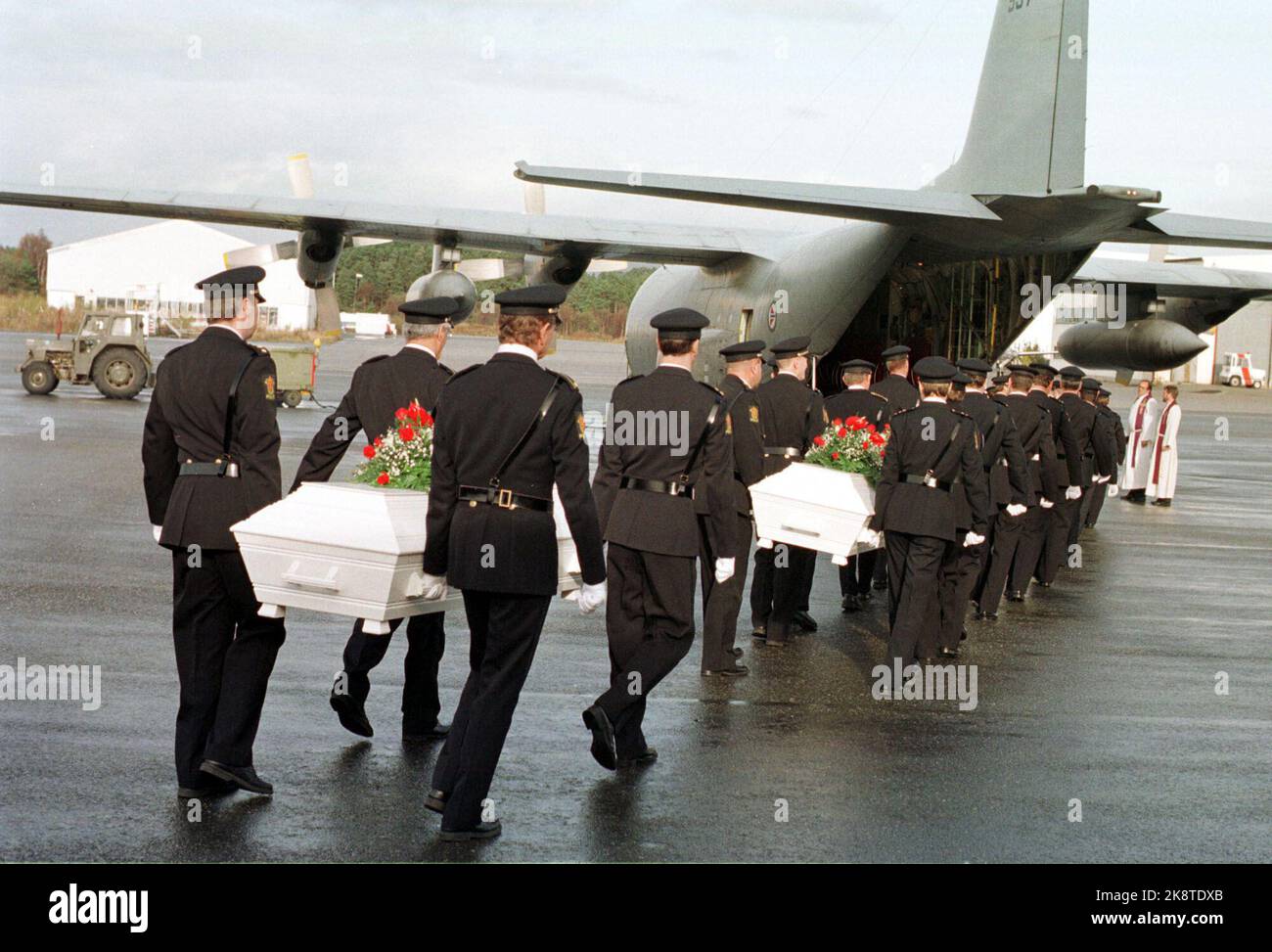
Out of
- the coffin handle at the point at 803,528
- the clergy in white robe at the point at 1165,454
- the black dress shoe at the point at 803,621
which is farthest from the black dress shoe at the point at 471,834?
the clergy in white robe at the point at 1165,454

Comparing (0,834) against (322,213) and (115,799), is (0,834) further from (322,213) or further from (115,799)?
(322,213)

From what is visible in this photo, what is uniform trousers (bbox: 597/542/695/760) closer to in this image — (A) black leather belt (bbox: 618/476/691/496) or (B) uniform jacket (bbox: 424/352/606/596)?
(A) black leather belt (bbox: 618/476/691/496)

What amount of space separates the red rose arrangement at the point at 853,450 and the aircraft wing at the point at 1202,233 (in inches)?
363

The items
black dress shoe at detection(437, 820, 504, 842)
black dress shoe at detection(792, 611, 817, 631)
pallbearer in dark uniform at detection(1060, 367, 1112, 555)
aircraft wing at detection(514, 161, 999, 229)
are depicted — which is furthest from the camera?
aircraft wing at detection(514, 161, 999, 229)

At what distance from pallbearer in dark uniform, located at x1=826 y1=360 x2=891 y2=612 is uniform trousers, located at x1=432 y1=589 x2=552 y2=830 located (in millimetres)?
5771

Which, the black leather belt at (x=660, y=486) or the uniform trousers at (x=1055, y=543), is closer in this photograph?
the black leather belt at (x=660, y=486)

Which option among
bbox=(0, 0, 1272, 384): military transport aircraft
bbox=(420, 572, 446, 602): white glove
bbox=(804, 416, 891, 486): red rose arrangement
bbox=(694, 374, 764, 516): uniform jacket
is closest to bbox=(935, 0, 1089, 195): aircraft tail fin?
bbox=(0, 0, 1272, 384): military transport aircraft

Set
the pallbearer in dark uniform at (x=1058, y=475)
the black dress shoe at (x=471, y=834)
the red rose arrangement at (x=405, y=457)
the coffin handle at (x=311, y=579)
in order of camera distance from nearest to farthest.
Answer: the black dress shoe at (x=471, y=834) < the coffin handle at (x=311, y=579) < the red rose arrangement at (x=405, y=457) < the pallbearer in dark uniform at (x=1058, y=475)

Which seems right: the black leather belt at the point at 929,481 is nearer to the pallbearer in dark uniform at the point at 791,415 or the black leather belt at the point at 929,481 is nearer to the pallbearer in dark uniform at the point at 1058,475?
the pallbearer in dark uniform at the point at 791,415

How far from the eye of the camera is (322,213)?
1997 centimetres

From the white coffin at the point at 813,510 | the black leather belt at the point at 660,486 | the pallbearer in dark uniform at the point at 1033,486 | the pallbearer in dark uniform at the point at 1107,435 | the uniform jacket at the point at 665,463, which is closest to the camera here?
the uniform jacket at the point at 665,463

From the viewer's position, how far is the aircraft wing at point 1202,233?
1720 centimetres

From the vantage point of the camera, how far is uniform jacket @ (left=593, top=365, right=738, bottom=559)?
21.7ft

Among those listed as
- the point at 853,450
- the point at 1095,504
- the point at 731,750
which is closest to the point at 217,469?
the point at 731,750
